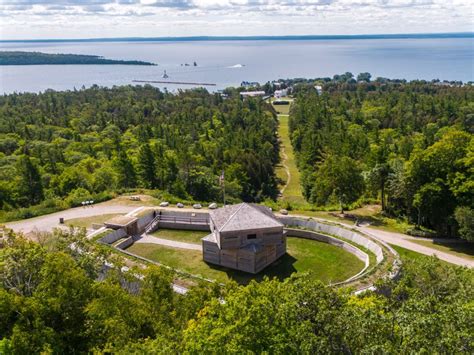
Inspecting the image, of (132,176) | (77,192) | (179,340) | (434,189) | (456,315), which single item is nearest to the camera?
(456,315)

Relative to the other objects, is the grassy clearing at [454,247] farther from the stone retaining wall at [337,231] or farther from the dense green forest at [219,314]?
the dense green forest at [219,314]

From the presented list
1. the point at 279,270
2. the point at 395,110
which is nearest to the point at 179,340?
the point at 279,270

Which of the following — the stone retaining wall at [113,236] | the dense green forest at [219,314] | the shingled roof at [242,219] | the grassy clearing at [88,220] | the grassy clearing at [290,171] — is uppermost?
the dense green forest at [219,314]

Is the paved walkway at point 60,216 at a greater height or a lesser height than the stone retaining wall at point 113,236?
lesser

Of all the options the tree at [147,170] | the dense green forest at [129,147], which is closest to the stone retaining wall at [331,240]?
the dense green forest at [129,147]

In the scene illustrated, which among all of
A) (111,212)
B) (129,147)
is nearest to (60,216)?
(111,212)

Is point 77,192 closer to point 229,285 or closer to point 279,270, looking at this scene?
point 279,270

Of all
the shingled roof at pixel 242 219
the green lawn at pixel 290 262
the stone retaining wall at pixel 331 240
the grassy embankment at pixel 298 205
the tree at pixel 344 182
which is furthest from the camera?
the tree at pixel 344 182
